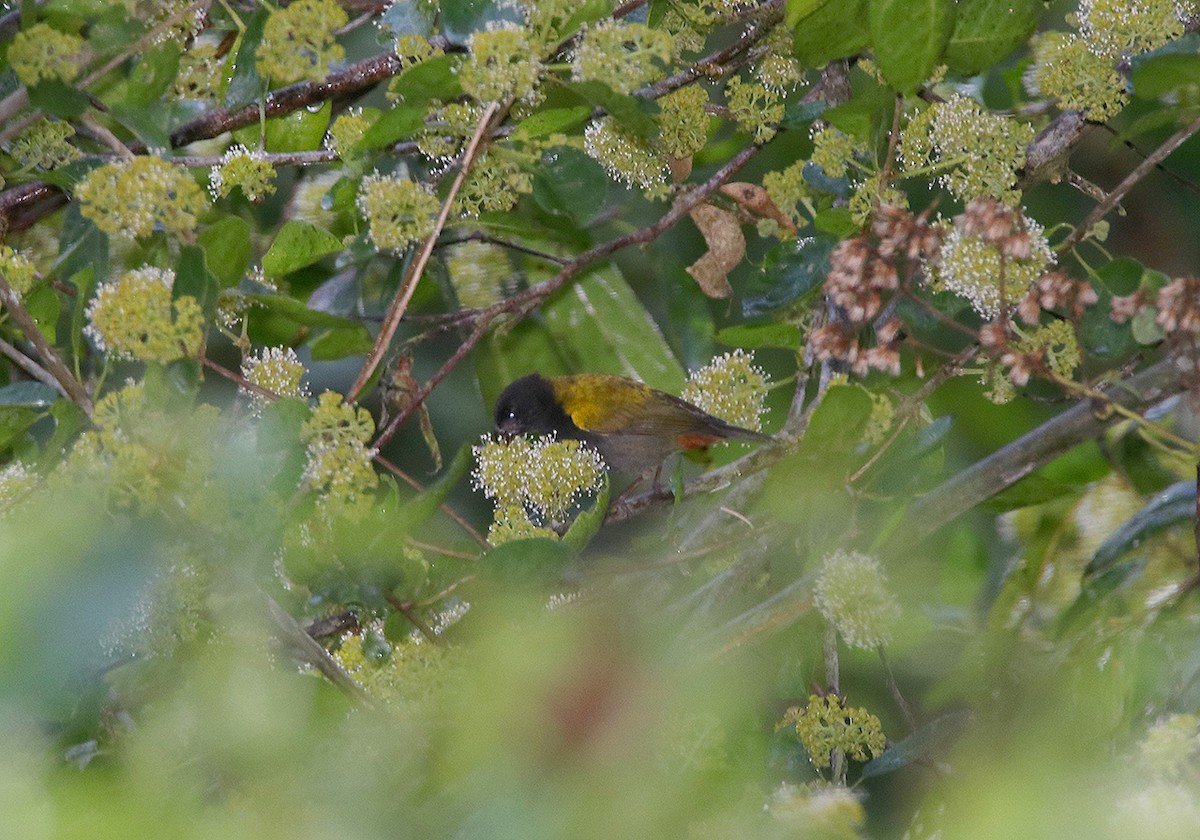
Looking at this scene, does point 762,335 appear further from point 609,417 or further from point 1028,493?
point 609,417

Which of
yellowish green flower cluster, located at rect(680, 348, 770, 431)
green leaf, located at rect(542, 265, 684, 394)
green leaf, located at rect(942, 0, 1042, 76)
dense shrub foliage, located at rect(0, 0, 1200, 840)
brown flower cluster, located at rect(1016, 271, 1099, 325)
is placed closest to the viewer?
dense shrub foliage, located at rect(0, 0, 1200, 840)

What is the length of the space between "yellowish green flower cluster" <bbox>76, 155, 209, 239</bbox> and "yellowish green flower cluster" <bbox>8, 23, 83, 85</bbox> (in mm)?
121

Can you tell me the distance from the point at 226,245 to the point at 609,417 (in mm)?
1852

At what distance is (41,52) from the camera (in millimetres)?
1336

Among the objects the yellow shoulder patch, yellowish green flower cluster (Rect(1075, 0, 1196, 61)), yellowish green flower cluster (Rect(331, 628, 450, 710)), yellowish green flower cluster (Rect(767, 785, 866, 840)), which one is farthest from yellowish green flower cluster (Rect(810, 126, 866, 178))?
the yellow shoulder patch

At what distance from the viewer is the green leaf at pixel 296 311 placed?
5.73ft

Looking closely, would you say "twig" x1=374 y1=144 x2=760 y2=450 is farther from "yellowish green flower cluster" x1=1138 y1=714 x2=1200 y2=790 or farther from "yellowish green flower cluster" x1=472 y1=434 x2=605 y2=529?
"yellowish green flower cluster" x1=1138 y1=714 x2=1200 y2=790

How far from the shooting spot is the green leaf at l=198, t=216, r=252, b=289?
1.48 m

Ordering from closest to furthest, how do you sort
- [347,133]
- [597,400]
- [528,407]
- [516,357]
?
[347,133] → [516,357] → [528,407] → [597,400]

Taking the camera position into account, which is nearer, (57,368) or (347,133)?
(57,368)

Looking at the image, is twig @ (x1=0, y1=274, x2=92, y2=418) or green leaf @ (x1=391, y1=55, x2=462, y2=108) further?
green leaf @ (x1=391, y1=55, x2=462, y2=108)

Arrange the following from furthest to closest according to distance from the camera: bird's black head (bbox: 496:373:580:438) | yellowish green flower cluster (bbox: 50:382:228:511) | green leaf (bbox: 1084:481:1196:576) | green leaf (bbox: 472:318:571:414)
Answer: bird's black head (bbox: 496:373:580:438) → green leaf (bbox: 472:318:571:414) → green leaf (bbox: 1084:481:1196:576) → yellowish green flower cluster (bbox: 50:382:228:511)

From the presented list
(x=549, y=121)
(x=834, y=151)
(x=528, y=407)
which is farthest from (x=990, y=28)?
(x=528, y=407)

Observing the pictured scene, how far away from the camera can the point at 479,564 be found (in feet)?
4.24
